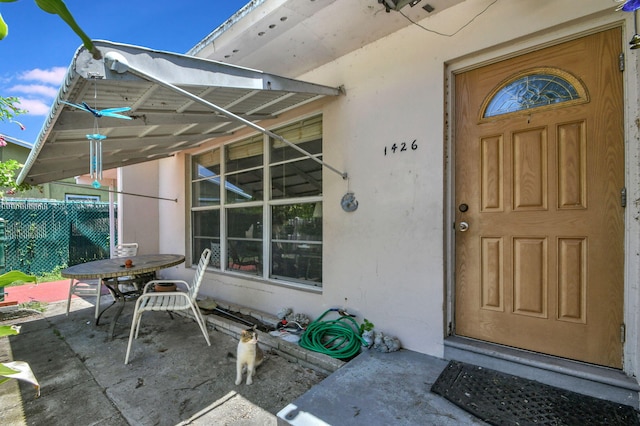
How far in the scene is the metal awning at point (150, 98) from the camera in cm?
158

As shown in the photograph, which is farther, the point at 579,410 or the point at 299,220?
the point at 299,220

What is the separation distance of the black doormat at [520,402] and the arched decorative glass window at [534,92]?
5.85 ft

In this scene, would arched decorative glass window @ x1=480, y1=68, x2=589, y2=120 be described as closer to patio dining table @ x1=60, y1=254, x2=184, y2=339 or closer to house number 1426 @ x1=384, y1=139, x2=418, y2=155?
house number 1426 @ x1=384, y1=139, x2=418, y2=155

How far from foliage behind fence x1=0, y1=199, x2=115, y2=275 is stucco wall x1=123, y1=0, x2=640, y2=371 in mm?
7339

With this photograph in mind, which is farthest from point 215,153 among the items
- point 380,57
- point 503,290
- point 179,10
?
point 503,290

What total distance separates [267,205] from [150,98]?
1707 mm

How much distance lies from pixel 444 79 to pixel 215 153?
350 cm

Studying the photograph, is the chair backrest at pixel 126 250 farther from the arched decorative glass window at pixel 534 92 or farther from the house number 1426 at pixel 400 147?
the arched decorative glass window at pixel 534 92

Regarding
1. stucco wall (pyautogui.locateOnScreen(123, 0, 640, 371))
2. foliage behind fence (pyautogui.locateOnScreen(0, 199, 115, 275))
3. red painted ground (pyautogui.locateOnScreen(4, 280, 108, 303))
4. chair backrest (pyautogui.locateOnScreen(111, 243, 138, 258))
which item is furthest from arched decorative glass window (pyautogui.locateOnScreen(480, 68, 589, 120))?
foliage behind fence (pyautogui.locateOnScreen(0, 199, 115, 275))

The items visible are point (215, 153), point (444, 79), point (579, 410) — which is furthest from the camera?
point (215, 153)

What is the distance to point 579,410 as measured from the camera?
1.57 meters

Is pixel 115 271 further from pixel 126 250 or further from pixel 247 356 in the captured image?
pixel 126 250

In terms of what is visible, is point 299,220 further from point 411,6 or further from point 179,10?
point 179,10

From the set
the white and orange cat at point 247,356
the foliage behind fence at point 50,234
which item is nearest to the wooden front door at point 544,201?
the white and orange cat at point 247,356
